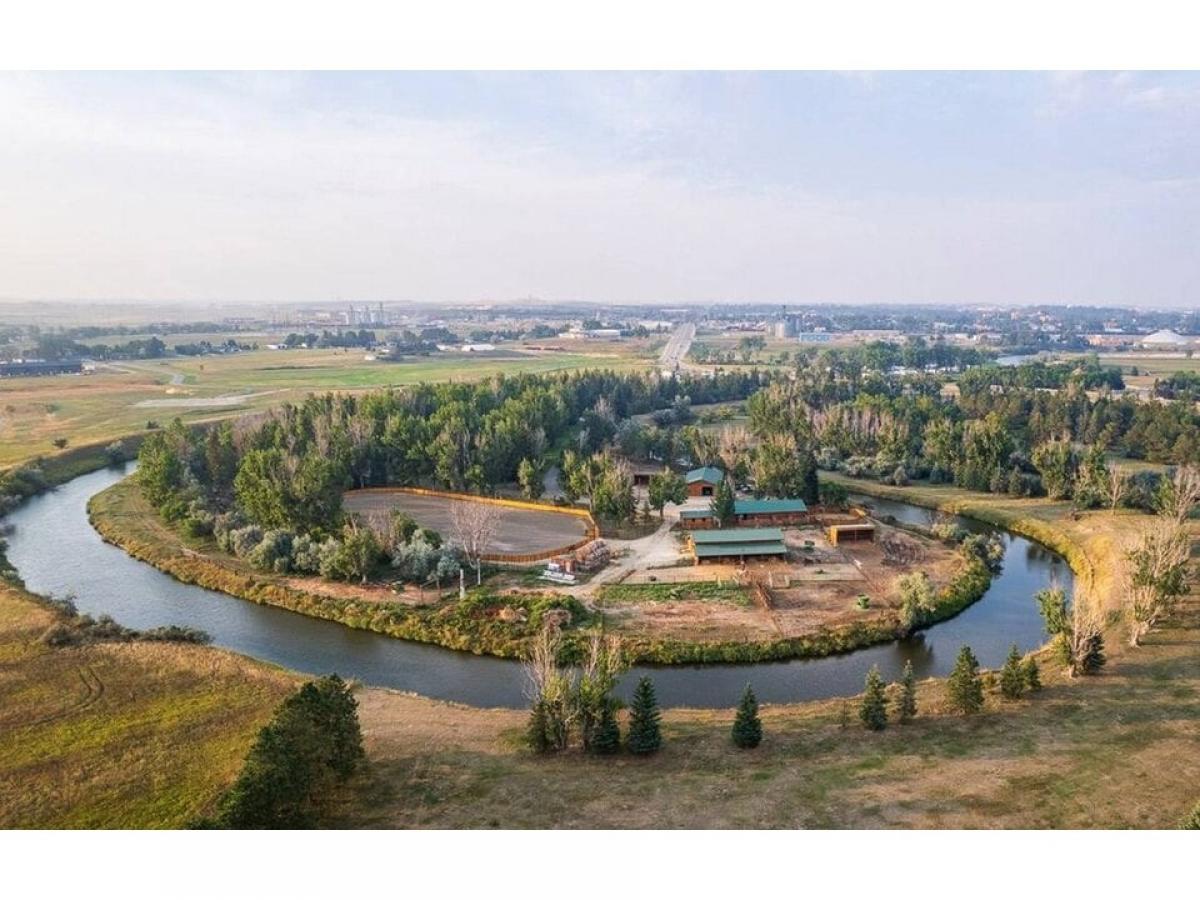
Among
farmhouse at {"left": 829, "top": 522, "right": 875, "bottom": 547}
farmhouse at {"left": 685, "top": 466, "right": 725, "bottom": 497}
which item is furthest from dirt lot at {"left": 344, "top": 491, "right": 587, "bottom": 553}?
farmhouse at {"left": 829, "top": 522, "right": 875, "bottom": 547}

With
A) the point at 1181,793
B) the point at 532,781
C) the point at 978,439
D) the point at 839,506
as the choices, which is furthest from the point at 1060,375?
the point at 532,781

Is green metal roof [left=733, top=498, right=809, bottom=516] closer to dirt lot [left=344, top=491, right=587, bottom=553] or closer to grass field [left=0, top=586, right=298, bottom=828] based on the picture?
dirt lot [left=344, top=491, right=587, bottom=553]

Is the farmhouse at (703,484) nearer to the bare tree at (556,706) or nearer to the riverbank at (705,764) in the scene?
the riverbank at (705,764)

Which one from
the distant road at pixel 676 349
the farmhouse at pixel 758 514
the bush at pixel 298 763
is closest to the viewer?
the bush at pixel 298 763

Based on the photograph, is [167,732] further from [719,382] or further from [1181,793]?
[719,382]

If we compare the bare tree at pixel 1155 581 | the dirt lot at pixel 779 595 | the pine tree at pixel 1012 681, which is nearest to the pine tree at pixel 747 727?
the dirt lot at pixel 779 595

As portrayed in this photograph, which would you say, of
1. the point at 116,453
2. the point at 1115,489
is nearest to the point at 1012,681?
the point at 1115,489

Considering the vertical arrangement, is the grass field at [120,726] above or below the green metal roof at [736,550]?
below
